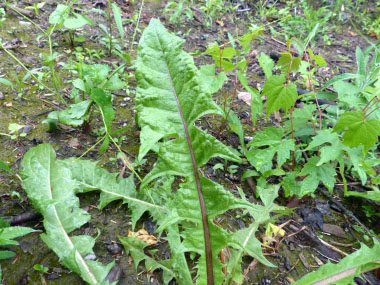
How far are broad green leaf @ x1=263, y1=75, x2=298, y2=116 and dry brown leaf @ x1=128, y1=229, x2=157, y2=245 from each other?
896 mm

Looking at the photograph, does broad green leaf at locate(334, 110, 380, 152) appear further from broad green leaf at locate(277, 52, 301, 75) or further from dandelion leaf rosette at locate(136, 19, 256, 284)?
dandelion leaf rosette at locate(136, 19, 256, 284)

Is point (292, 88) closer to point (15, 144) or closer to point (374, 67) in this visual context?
point (374, 67)

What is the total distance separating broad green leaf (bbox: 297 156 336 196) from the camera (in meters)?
1.62

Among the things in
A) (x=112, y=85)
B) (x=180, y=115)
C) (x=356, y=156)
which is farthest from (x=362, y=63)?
(x=112, y=85)

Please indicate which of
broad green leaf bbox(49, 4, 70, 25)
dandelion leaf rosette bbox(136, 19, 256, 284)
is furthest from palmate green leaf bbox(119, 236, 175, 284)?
broad green leaf bbox(49, 4, 70, 25)

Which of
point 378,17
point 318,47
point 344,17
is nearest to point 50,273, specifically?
point 318,47

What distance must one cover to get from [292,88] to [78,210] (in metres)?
1.27

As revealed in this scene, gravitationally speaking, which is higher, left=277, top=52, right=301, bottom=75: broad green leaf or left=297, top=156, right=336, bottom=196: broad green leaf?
left=277, top=52, right=301, bottom=75: broad green leaf

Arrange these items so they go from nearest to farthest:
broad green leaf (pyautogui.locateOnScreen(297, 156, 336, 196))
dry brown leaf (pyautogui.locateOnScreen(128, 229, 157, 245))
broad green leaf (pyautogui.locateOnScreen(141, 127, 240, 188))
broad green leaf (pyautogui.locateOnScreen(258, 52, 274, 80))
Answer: broad green leaf (pyautogui.locateOnScreen(141, 127, 240, 188)), dry brown leaf (pyautogui.locateOnScreen(128, 229, 157, 245)), broad green leaf (pyautogui.locateOnScreen(297, 156, 336, 196)), broad green leaf (pyautogui.locateOnScreen(258, 52, 274, 80))

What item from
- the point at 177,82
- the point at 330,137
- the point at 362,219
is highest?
the point at 177,82

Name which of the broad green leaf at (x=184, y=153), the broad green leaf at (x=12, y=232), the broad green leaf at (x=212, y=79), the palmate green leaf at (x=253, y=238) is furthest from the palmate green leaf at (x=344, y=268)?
the broad green leaf at (x=12, y=232)

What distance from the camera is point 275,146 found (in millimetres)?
1731

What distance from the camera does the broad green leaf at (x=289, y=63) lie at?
163 centimetres

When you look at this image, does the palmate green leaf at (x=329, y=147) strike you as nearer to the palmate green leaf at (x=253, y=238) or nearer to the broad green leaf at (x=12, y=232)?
the palmate green leaf at (x=253, y=238)
